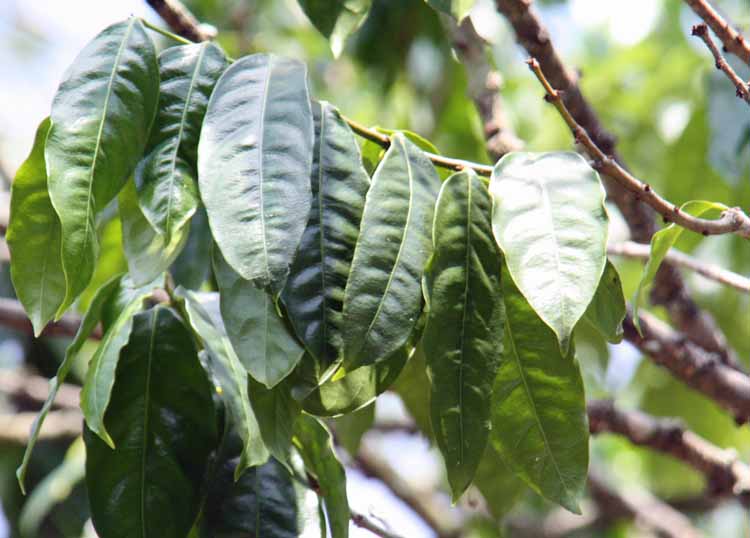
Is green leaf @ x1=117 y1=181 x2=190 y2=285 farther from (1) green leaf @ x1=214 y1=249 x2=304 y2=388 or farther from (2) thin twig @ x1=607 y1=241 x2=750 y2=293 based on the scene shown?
(2) thin twig @ x1=607 y1=241 x2=750 y2=293

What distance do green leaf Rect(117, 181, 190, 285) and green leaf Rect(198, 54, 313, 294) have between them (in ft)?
0.26

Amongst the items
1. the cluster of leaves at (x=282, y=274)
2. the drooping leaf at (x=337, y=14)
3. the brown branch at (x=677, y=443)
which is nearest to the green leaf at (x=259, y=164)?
the cluster of leaves at (x=282, y=274)

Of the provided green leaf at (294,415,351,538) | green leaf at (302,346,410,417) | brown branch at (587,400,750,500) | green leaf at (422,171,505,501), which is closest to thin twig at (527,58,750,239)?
green leaf at (422,171,505,501)

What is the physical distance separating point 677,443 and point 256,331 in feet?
3.62

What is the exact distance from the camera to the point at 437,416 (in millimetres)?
951

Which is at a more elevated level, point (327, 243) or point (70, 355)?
point (327, 243)

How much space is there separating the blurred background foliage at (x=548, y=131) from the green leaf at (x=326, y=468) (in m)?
0.35

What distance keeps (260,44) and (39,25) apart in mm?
1359

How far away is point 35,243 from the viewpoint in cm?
103

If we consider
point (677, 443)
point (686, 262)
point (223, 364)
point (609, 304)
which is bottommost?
point (677, 443)

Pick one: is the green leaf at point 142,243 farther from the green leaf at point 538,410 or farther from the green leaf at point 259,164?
the green leaf at point 538,410

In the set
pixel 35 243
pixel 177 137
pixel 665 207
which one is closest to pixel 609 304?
pixel 665 207

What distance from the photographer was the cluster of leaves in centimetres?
93

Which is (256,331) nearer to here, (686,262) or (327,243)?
(327,243)
